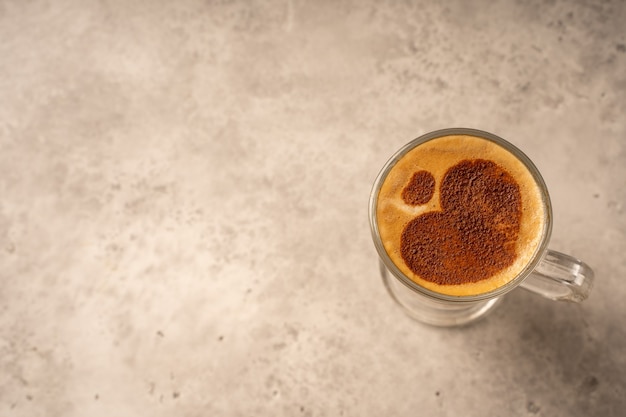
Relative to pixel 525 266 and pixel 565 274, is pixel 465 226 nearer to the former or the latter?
pixel 525 266

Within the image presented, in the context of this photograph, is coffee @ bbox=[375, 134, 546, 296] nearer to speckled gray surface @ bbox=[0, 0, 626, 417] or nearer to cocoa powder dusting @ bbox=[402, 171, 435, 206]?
cocoa powder dusting @ bbox=[402, 171, 435, 206]

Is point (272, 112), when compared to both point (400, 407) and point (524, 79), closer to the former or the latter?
point (524, 79)

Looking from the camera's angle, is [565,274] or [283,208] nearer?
[565,274]

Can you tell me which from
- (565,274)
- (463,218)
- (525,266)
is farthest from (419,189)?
(565,274)

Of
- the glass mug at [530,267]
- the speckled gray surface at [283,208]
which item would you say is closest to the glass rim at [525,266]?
the glass mug at [530,267]

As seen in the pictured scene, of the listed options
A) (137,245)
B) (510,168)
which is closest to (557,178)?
(510,168)

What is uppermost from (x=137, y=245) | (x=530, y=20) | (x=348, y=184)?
(x=530, y=20)

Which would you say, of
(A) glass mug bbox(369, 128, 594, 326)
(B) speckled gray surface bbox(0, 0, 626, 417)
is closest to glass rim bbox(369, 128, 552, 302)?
(A) glass mug bbox(369, 128, 594, 326)
